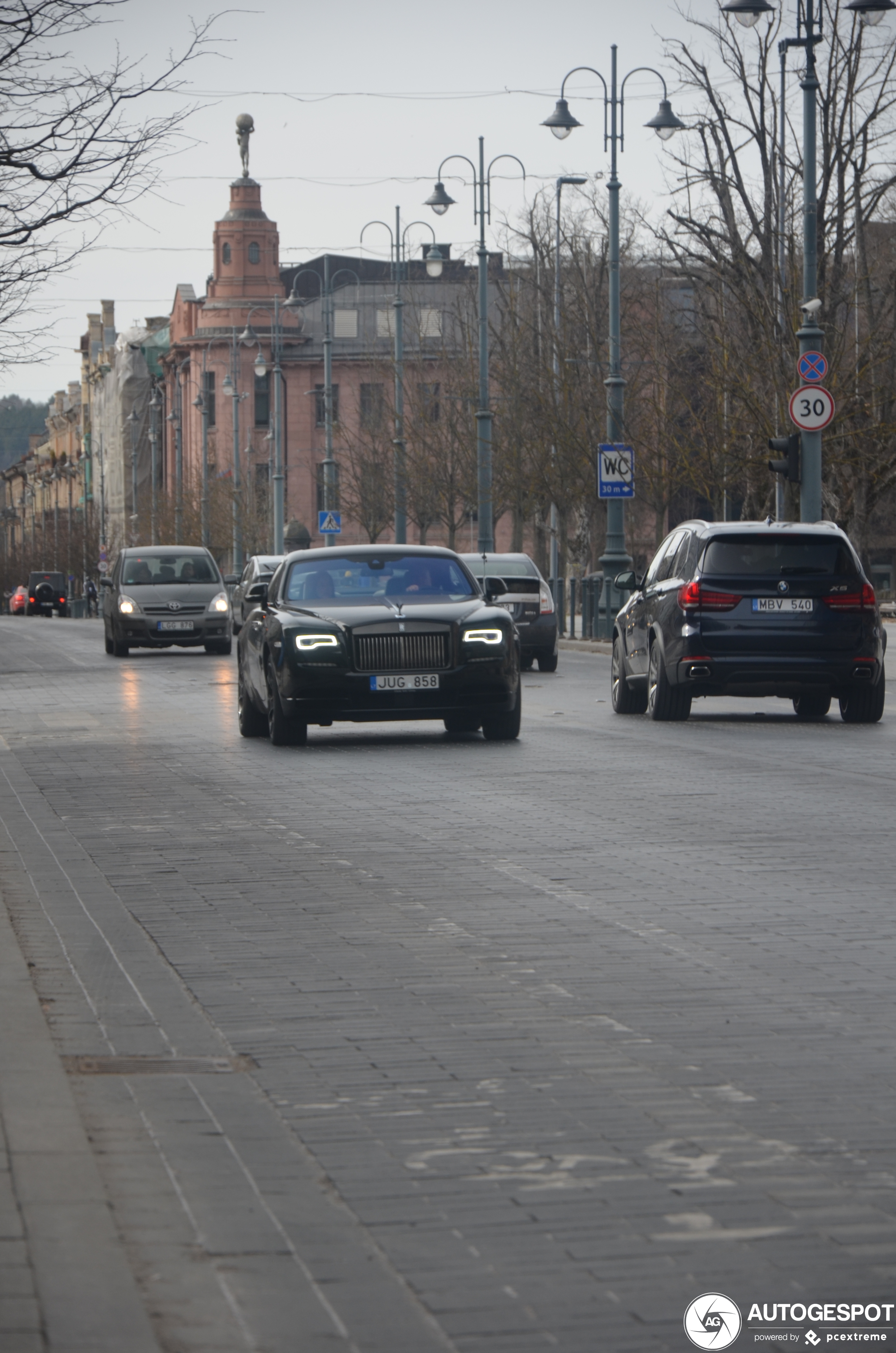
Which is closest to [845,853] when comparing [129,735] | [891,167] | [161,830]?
[161,830]

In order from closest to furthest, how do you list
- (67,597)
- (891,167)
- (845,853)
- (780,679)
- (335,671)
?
(845,853) < (335,671) < (780,679) < (891,167) < (67,597)

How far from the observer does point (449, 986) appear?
294 inches

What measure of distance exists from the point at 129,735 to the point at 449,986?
41.9 ft

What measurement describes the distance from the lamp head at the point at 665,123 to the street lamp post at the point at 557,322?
13253 millimetres

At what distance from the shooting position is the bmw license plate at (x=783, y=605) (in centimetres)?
1947

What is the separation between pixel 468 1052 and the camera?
21.1 ft

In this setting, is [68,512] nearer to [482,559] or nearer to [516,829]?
[482,559]

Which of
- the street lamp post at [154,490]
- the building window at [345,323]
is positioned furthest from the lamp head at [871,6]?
the building window at [345,323]

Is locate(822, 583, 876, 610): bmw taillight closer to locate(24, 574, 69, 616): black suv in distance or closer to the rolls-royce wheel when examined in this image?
the rolls-royce wheel

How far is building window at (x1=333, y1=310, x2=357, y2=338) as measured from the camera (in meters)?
115

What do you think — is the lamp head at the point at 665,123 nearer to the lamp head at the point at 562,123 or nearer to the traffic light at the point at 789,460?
the lamp head at the point at 562,123

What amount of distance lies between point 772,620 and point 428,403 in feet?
165

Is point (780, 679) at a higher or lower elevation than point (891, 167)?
lower
